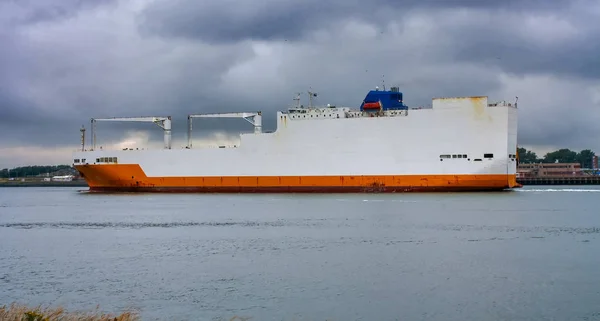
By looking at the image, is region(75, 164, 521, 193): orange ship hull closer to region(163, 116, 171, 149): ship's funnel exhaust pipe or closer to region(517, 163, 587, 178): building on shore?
region(163, 116, 171, 149): ship's funnel exhaust pipe

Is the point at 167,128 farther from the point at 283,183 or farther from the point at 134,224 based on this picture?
the point at 134,224

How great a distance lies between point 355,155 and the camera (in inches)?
1340

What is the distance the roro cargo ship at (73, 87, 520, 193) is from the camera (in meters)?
31.9

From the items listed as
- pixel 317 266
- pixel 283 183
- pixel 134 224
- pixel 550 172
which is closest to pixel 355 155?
pixel 283 183

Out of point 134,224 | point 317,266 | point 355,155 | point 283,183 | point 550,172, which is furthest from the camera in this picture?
point 550,172

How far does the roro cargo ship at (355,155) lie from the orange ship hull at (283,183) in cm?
5

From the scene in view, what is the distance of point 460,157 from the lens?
106ft

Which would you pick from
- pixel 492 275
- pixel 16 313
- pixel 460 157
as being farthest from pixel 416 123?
pixel 16 313

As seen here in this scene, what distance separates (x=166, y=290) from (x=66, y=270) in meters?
3.04

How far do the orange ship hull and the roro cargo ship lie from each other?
54 millimetres

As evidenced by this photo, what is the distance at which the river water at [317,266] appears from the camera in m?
9.56

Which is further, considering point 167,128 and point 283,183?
point 167,128

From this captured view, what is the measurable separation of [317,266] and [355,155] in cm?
2164

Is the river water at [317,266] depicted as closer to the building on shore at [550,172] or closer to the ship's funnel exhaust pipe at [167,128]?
the ship's funnel exhaust pipe at [167,128]
